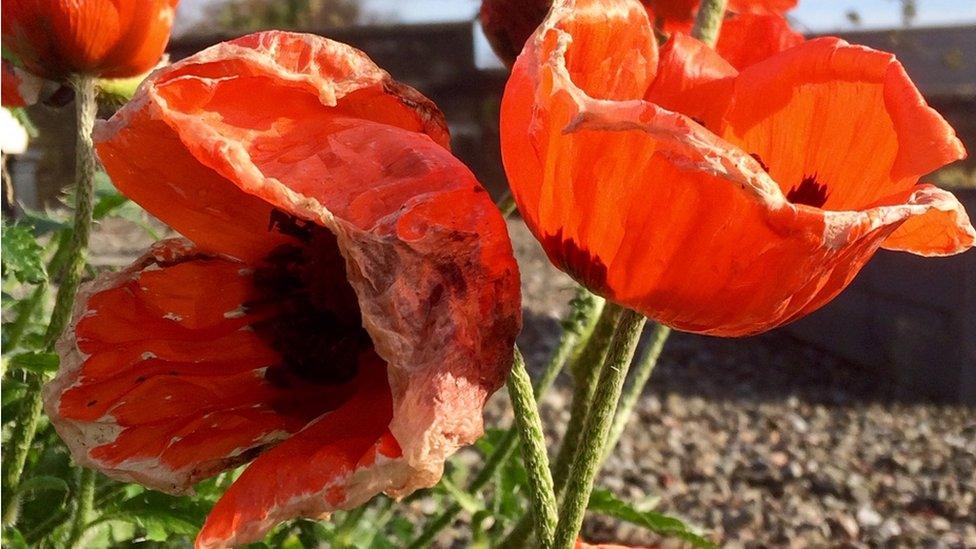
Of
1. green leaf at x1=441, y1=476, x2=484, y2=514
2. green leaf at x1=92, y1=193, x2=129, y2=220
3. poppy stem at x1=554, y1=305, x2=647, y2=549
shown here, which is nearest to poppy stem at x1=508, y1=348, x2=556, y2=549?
poppy stem at x1=554, y1=305, x2=647, y2=549

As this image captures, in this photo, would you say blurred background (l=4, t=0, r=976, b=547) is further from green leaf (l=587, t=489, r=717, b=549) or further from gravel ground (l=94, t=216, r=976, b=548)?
green leaf (l=587, t=489, r=717, b=549)

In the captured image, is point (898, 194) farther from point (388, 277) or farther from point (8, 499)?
point (8, 499)

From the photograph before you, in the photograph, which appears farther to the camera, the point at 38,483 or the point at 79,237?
the point at 38,483

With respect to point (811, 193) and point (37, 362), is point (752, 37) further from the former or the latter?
point (37, 362)

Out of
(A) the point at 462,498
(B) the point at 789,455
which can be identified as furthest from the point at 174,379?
(B) the point at 789,455

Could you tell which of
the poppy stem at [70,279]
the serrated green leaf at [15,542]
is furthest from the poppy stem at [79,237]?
the serrated green leaf at [15,542]

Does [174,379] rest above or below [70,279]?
above
